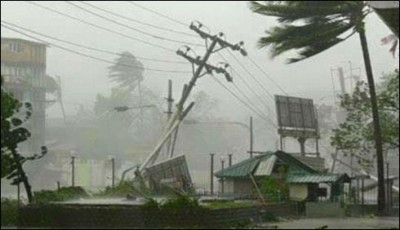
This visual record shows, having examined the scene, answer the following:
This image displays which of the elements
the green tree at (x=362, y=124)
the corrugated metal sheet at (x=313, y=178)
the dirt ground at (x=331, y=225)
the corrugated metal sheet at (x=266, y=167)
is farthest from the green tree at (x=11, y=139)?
the green tree at (x=362, y=124)

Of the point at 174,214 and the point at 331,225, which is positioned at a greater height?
the point at 174,214

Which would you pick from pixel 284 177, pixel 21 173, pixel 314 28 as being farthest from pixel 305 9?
pixel 21 173

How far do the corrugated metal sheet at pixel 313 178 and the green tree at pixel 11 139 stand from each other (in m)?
8.96

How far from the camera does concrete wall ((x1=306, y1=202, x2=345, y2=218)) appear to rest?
704 inches

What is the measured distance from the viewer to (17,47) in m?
13.6

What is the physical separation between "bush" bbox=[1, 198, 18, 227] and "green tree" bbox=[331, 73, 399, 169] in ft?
36.4

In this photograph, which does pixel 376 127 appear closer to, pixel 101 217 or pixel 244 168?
pixel 244 168

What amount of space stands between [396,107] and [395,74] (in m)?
0.98


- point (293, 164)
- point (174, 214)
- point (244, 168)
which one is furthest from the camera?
point (244, 168)

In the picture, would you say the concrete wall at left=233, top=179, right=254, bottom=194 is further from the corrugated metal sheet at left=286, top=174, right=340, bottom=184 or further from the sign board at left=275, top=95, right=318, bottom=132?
the sign board at left=275, top=95, right=318, bottom=132

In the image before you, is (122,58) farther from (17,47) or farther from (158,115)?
(17,47)

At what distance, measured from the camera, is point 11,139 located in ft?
39.5

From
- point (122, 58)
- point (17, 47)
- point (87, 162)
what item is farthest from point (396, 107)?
point (122, 58)

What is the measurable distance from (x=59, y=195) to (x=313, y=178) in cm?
827
